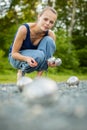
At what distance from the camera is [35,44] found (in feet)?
17.7

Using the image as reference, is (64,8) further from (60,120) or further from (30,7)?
(60,120)

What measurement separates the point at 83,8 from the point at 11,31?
9178 millimetres

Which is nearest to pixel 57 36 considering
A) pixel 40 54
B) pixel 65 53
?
pixel 65 53

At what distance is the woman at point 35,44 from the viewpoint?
5016 mm

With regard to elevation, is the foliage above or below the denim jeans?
below

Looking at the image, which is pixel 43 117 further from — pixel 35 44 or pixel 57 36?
pixel 57 36

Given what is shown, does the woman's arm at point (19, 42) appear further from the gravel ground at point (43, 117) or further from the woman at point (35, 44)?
the gravel ground at point (43, 117)

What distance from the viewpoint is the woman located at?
502 centimetres

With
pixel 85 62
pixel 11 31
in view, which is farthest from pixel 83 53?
pixel 11 31

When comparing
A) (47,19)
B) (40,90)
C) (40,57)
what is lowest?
(40,57)

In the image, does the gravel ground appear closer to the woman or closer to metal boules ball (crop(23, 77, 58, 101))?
metal boules ball (crop(23, 77, 58, 101))

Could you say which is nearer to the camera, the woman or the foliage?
the woman

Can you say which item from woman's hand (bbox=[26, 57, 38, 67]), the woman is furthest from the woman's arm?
woman's hand (bbox=[26, 57, 38, 67])

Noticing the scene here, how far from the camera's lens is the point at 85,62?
81.1 ft
